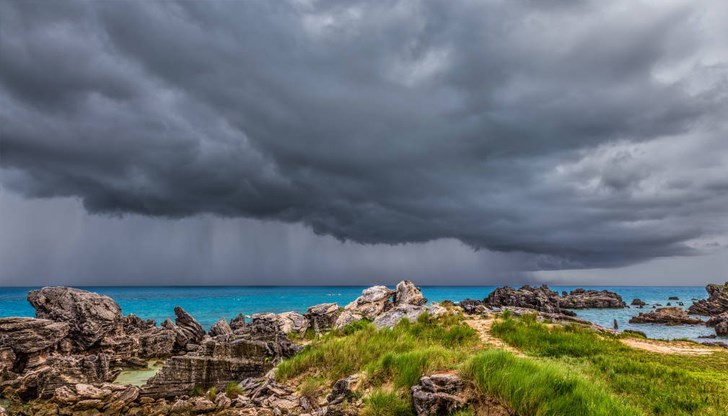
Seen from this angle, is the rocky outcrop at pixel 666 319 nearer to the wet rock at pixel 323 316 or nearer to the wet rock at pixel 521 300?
the wet rock at pixel 521 300

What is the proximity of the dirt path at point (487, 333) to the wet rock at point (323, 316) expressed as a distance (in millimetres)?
13677

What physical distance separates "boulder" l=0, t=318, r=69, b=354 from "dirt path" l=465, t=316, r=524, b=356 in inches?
995

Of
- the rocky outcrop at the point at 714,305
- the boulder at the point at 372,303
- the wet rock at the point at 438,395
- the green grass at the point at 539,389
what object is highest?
the green grass at the point at 539,389

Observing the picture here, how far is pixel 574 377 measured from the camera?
10.2m

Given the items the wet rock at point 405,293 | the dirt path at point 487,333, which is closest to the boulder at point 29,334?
the dirt path at point 487,333

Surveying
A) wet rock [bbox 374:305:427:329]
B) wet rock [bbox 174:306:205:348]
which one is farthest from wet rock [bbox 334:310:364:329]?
wet rock [bbox 174:306:205:348]

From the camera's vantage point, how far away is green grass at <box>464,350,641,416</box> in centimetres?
863

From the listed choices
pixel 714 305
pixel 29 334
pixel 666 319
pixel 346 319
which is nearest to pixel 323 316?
pixel 346 319

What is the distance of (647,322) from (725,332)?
56.2ft

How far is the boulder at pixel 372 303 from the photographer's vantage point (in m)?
36.9

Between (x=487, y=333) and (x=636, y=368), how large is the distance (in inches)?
342

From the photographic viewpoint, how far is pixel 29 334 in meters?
23.0

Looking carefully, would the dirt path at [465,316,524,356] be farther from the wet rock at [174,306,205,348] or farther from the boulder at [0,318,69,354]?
the boulder at [0,318,69,354]

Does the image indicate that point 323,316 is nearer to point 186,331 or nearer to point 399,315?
point 399,315
